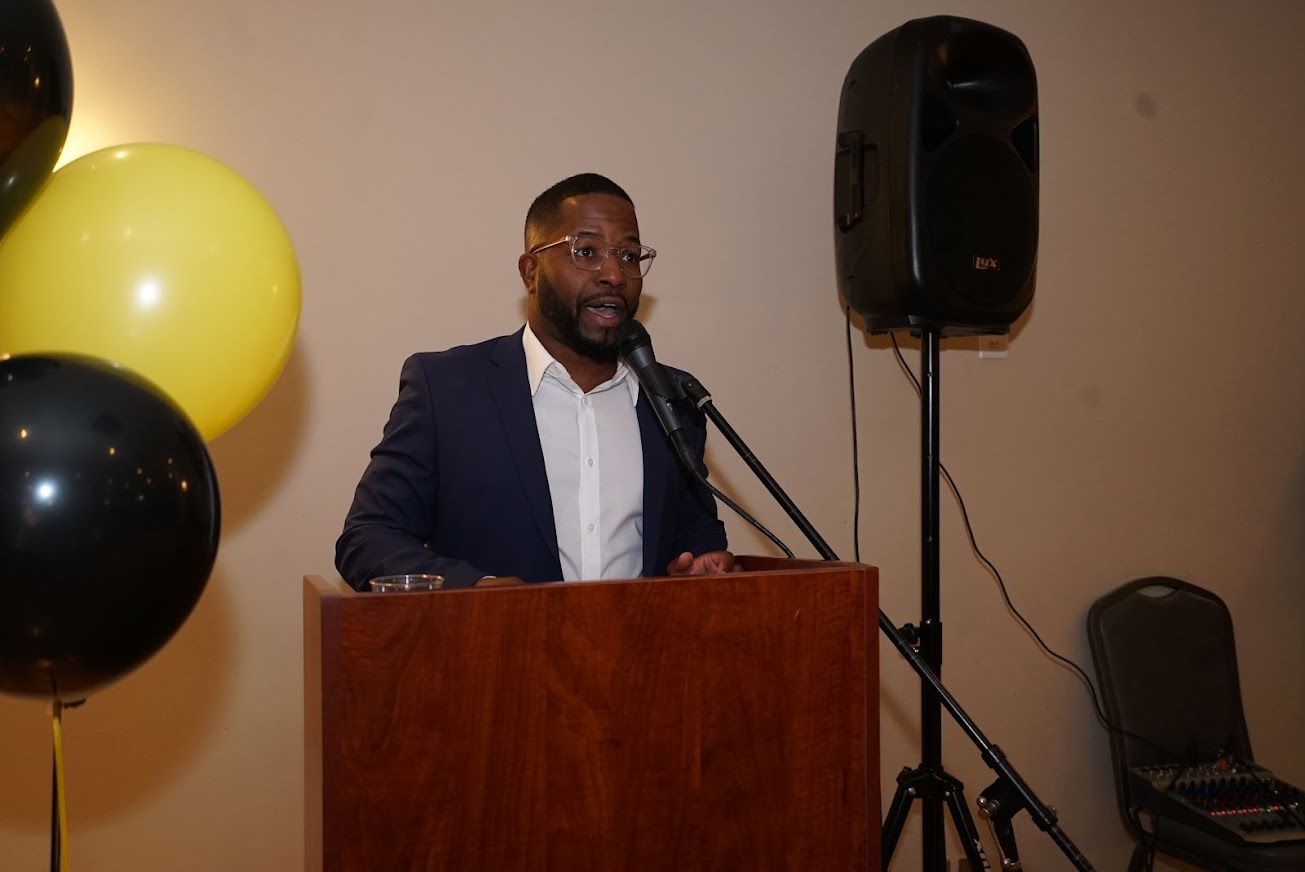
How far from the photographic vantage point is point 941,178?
8.99 feet

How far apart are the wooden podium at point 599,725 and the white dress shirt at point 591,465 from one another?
0.75 metres

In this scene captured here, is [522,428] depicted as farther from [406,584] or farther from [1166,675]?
[1166,675]

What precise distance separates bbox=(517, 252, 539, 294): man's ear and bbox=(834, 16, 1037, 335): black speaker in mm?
873

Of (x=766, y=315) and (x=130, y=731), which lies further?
(x=766, y=315)

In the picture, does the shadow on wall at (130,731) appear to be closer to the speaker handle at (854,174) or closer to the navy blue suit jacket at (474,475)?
the navy blue suit jacket at (474,475)

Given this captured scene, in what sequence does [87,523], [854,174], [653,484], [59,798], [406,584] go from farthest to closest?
[854,174] → [653,484] → [406,584] → [59,798] → [87,523]

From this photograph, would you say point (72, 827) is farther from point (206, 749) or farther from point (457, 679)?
point (457, 679)

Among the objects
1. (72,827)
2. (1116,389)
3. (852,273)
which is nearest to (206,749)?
(72,827)

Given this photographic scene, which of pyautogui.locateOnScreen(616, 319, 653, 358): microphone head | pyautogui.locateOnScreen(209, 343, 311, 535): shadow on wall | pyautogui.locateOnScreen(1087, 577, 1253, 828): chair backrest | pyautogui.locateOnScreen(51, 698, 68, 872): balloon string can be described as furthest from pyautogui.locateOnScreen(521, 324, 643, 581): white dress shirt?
pyautogui.locateOnScreen(1087, 577, 1253, 828): chair backrest

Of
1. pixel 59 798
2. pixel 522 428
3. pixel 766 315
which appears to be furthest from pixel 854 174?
pixel 59 798

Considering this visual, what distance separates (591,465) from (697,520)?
27 cm

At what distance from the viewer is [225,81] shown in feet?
8.60

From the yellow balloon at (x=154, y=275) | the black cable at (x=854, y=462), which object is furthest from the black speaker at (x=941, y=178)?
the yellow balloon at (x=154, y=275)

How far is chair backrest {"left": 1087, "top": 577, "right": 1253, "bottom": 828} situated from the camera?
3180mm
